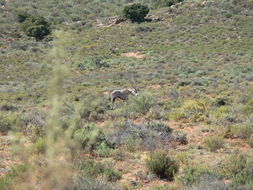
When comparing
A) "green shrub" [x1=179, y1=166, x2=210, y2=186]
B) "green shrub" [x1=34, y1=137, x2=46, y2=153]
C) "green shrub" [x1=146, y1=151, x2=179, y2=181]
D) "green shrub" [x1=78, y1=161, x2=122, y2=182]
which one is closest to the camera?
"green shrub" [x1=179, y1=166, x2=210, y2=186]

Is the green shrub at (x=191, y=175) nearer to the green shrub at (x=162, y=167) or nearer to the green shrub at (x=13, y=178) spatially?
the green shrub at (x=162, y=167)

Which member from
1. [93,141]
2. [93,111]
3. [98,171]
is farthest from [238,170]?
[93,111]

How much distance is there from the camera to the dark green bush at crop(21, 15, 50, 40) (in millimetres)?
45438

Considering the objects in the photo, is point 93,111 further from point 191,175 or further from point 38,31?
point 38,31

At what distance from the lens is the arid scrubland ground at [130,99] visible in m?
5.37

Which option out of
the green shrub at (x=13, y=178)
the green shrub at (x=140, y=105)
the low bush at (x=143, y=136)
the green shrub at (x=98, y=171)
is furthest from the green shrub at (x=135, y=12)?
the green shrub at (x=13, y=178)

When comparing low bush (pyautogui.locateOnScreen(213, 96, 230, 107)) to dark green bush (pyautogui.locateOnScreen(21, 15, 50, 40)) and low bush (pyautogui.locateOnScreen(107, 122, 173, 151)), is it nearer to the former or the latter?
low bush (pyautogui.locateOnScreen(107, 122, 173, 151))

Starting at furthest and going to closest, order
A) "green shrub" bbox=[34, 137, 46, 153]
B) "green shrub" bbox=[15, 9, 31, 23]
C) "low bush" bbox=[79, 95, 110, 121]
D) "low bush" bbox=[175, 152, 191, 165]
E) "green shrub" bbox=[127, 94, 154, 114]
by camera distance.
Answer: "green shrub" bbox=[15, 9, 31, 23] < "green shrub" bbox=[127, 94, 154, 114] < "low bush" bbox=[79, 95, 110, 121] < "green shrub" bbox=[34, 137, 46, 153] < "low bush" bbox=[175, 152, 191, 165]

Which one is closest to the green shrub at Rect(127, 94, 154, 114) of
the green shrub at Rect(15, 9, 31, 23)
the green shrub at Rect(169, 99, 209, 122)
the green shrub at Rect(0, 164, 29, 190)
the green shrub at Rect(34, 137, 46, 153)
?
the green shrub at Rect(169, 99, 209, 122)

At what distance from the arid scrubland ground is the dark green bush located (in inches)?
33.5

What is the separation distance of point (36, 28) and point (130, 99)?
33907 millimetres

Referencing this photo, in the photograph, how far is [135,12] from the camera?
50062 millimetres

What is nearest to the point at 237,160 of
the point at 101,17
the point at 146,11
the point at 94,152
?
the point at 94,152

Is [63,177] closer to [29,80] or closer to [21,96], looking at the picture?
[21,96]
